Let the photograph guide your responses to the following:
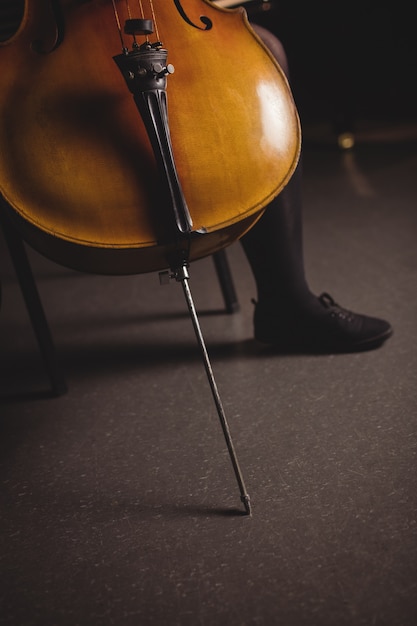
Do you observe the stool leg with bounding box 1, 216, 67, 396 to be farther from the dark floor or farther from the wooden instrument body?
the wooden instrument body

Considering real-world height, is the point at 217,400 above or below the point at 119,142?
below

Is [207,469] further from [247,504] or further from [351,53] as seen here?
[351,53]

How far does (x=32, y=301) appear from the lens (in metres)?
1.12

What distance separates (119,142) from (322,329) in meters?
0.52

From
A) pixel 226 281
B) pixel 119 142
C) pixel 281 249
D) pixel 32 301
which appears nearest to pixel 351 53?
pixel 226 281

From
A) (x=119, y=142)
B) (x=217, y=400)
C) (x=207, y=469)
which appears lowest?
(x=207, y=469)

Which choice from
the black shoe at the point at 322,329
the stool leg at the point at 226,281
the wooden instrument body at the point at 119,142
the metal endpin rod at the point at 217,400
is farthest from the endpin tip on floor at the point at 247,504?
the stool leg at the point at 226,281

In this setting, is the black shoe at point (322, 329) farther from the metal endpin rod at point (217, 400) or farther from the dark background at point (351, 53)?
the dark background at point (351, 53)

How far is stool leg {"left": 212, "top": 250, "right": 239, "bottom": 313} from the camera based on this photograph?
1.36 metres

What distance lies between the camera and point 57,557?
0.80 m

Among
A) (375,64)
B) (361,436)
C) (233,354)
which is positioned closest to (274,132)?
(361,436)

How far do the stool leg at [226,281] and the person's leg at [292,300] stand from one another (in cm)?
20

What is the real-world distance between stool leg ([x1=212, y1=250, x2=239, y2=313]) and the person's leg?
198 mm

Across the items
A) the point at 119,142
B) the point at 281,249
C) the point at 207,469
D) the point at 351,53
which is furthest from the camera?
the point at 351,53
